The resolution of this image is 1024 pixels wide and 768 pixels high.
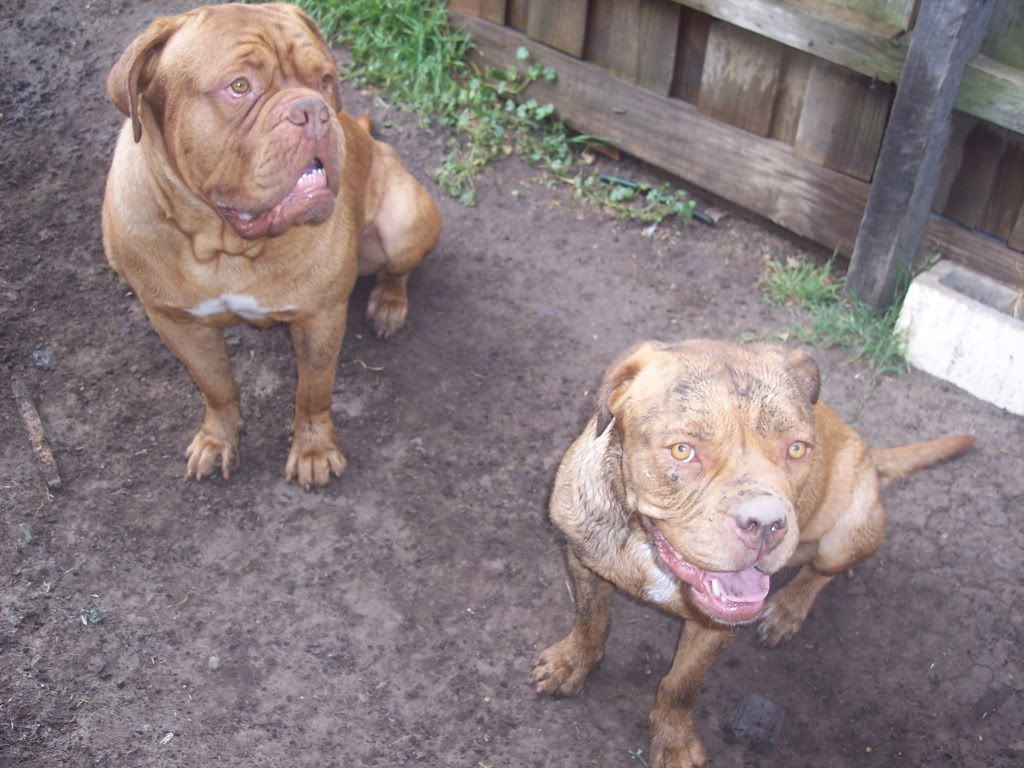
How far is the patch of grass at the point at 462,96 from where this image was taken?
588 cm

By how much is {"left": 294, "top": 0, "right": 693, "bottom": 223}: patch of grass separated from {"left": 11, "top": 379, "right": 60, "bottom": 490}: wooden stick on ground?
93.1 inches

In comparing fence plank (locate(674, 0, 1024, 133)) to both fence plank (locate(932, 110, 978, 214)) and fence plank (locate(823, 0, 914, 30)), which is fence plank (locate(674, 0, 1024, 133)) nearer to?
fence plank (locate(823, 0, 914, 30))

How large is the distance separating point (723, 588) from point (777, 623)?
1089mm

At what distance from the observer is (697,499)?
281 cm

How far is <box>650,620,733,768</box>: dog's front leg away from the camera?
3350mm

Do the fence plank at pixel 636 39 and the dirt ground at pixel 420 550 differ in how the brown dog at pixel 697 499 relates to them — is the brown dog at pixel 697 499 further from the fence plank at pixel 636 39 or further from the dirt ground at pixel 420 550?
the fence plank at pixel 636 39

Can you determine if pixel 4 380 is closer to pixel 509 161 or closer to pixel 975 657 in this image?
pixel 509 161

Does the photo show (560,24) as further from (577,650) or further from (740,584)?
(740,584)

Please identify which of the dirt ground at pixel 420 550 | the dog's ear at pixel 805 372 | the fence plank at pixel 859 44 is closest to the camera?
the dog's ear at pixel 805 372

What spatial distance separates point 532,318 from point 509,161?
127 centimetres

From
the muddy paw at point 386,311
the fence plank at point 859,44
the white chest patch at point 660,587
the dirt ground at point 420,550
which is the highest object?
the fence plank at point 859,44

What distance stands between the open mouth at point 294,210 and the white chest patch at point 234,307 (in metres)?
0.31

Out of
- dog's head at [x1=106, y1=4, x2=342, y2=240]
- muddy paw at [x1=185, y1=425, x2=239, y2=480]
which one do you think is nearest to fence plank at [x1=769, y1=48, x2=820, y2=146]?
dog's head at [x1=106, y1=4, x2=342, y2=240]

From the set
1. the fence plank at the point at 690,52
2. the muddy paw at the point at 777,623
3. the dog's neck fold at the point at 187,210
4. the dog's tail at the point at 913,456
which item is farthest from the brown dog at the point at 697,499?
the fence plank at the point at 690,52
